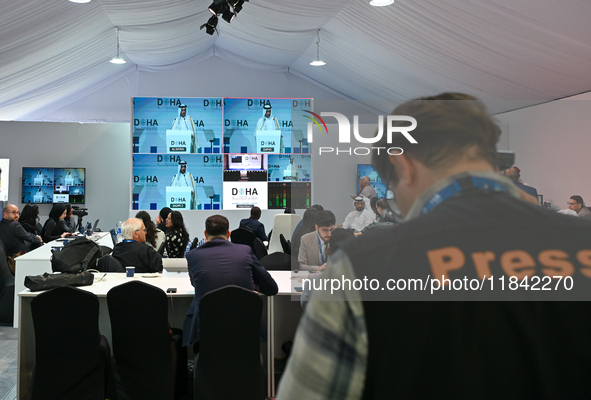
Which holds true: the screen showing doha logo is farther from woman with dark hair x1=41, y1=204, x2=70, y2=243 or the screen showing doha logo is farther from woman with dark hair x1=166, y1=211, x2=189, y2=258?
woman with dark hair x1=41, y1=204, x2=70, y2=243

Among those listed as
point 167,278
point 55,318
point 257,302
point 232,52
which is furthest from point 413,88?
point 55,318

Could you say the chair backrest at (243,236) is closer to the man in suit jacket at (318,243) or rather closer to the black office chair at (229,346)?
the black office chair at (229,346)

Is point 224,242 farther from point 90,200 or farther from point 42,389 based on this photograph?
point 90,200

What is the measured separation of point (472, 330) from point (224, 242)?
2768mm

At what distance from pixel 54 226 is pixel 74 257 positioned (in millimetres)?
4434

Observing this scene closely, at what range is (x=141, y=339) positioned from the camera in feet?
10.1

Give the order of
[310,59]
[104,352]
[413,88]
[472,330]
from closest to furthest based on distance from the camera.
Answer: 1. [472,330]
2. [104,352]
3. [413,88]
4. [310,59]

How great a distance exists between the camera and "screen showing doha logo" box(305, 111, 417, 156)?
27.4 inches

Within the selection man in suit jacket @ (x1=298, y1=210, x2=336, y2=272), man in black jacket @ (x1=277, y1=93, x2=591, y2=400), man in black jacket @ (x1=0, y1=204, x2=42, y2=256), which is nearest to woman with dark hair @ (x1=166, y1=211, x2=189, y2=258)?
man in black jacket @ (x1=0, y1=204, x2=42, y2=256)

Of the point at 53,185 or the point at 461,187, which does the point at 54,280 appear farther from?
the point at 53,185

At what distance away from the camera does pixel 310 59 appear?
985 centimetres

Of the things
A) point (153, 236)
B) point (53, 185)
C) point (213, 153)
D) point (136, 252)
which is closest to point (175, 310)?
point (136, 252)

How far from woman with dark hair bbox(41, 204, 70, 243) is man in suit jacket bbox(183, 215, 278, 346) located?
18.2ft

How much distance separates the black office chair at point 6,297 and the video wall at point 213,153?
2749 millimetres
